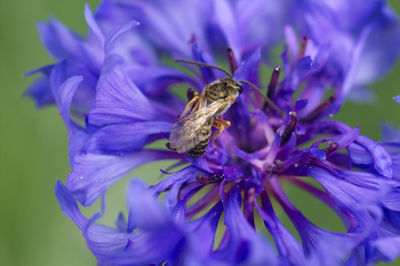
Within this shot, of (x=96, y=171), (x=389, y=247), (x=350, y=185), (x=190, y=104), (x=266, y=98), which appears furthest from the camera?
(x=266, y=98)

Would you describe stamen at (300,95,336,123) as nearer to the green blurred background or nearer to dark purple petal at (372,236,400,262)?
the green blurred background

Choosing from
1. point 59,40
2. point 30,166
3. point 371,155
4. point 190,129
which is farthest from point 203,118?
point 30,166

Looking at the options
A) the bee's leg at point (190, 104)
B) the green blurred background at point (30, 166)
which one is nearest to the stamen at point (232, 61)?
the bee's leg at point (190, 104)

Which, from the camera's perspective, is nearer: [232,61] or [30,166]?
[232,61]

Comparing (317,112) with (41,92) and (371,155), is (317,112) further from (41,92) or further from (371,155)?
(41,92)

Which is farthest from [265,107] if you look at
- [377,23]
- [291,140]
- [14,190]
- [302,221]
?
[14,190]

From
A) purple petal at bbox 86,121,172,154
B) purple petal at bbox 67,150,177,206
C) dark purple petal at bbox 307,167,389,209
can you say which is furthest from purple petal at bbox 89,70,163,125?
dark purple petal at bbox 307,167,389,209

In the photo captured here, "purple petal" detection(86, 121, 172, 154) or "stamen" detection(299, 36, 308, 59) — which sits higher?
"stamen" detection(299, 36, 308, 59)
